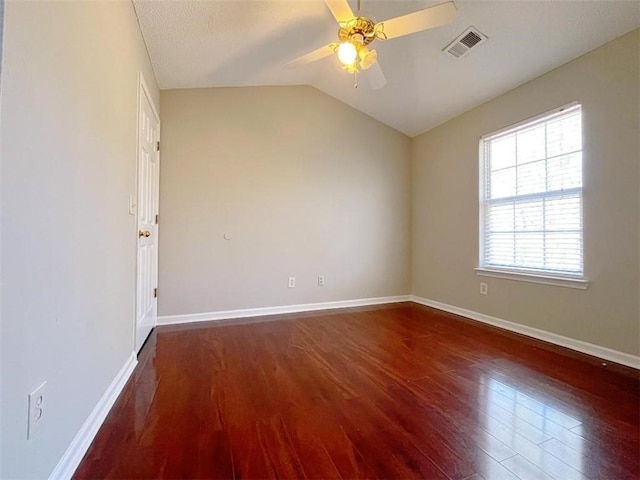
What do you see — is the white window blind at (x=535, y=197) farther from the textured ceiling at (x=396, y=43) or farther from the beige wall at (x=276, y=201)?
the beige wall at (x=276, y=201)

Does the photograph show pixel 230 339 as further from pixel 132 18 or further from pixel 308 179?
pixel 132 18

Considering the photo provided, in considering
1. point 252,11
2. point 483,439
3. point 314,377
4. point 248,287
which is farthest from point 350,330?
point 252,11

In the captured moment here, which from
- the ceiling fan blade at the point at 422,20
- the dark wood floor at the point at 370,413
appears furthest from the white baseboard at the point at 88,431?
the ceiling fan blade at the point at 422,20

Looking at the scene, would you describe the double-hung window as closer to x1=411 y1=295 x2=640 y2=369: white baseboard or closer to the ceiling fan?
x1=411 y1=295 x2=640 y2=369: white baseboard

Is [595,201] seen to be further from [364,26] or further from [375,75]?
[364,26]

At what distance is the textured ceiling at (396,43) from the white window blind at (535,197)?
52 centimetres

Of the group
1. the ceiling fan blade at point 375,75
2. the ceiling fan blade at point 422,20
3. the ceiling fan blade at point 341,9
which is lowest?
the ceiling fan blade at point 422,20

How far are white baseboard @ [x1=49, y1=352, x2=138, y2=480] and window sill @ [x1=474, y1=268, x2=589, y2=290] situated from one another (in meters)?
3.29

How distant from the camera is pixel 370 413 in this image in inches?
59.7

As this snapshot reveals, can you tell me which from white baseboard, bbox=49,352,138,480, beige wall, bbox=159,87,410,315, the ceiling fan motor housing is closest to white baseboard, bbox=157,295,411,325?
beige wall, bbox=159,87,410,315

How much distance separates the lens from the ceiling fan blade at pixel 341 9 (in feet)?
5.57

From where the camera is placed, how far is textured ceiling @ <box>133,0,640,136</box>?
212cm

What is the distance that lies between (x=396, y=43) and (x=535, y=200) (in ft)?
6.30

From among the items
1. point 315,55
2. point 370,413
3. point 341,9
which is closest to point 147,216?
point 315,55
